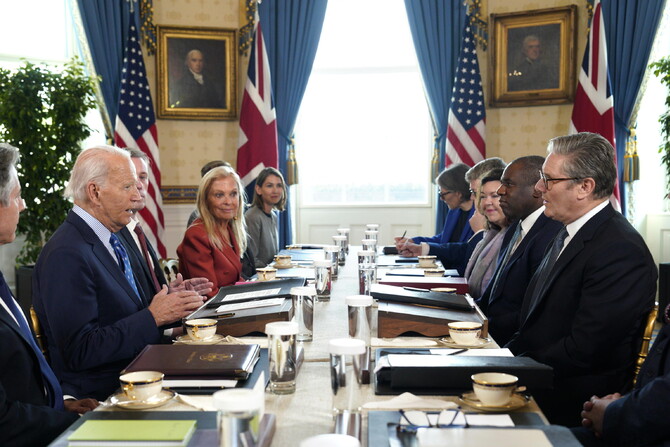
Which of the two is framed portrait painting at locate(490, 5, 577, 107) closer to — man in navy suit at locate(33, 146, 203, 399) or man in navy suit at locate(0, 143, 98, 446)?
man in navy suit at locate(33, 146, 203, 399)

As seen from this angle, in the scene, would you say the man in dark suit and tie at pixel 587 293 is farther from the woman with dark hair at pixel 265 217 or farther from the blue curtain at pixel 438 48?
the blue curtain at pixel 438 48

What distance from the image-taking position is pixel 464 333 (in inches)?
86.5

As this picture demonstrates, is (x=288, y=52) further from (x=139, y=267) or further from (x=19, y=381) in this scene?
(x=19, y=381)

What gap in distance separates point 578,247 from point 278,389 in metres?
1.29

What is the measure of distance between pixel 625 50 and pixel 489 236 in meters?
4.20

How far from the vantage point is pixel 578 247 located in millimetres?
2471

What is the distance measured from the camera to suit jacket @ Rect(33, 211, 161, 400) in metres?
2.26

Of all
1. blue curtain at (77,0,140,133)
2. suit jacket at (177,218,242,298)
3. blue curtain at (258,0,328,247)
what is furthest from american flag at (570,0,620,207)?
blue curtain at (77,0,140,133)

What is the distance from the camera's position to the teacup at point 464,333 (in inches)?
86.3

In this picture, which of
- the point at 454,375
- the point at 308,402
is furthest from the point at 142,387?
the point at 454,375

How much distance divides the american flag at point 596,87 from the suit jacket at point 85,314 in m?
5.72

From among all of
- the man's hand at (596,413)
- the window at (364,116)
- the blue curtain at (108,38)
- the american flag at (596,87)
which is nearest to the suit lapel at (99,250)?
the man's hand at (596,413)

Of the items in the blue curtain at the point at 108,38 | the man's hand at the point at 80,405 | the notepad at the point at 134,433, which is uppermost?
the blue curtain at the point at 108,38

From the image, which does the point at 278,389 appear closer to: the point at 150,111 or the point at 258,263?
the point at 258,263
